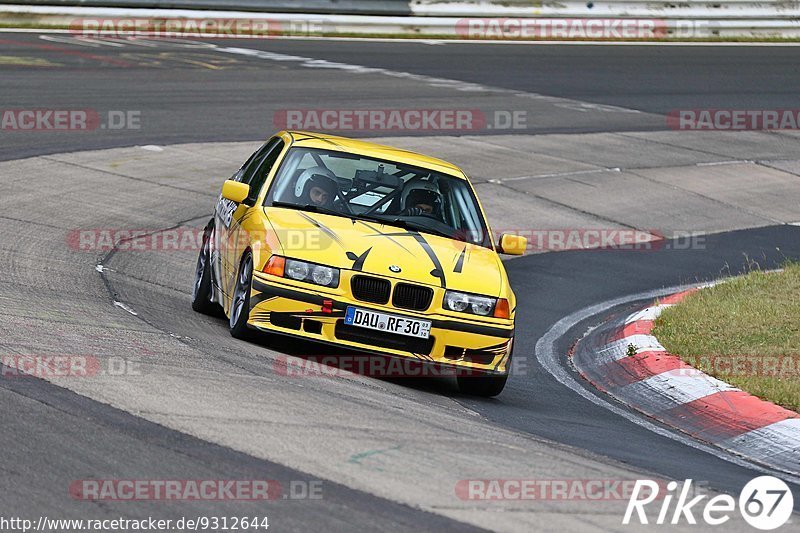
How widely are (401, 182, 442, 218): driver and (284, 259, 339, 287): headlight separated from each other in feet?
3.85

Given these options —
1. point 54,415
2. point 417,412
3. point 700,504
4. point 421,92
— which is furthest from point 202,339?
point 421,92

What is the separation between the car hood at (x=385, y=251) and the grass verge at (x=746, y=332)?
1.78 meters

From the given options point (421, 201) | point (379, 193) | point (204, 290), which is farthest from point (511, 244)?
point (204, 290)

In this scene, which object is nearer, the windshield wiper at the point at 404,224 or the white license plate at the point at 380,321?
the white license plate at the point at 380,321

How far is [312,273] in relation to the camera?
8.59m

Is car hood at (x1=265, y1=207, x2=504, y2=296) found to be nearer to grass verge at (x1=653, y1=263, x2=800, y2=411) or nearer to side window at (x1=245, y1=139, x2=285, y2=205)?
side window at (x1=245, y1=139, x2=285, y2=205)

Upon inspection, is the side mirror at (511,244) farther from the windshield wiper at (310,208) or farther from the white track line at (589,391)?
the windshield wiper at (310,208)

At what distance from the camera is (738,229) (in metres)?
16.6

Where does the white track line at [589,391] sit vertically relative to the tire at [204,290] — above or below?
below

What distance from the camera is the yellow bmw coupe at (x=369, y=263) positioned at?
28.0 ft

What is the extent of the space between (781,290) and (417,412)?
562 cm

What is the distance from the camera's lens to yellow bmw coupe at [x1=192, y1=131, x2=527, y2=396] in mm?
8539

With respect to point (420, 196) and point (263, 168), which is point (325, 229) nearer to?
point (420, 196)

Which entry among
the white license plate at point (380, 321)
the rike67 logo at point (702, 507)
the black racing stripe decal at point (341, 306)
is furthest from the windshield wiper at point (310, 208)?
the rike67 logo at point (702, 507)
